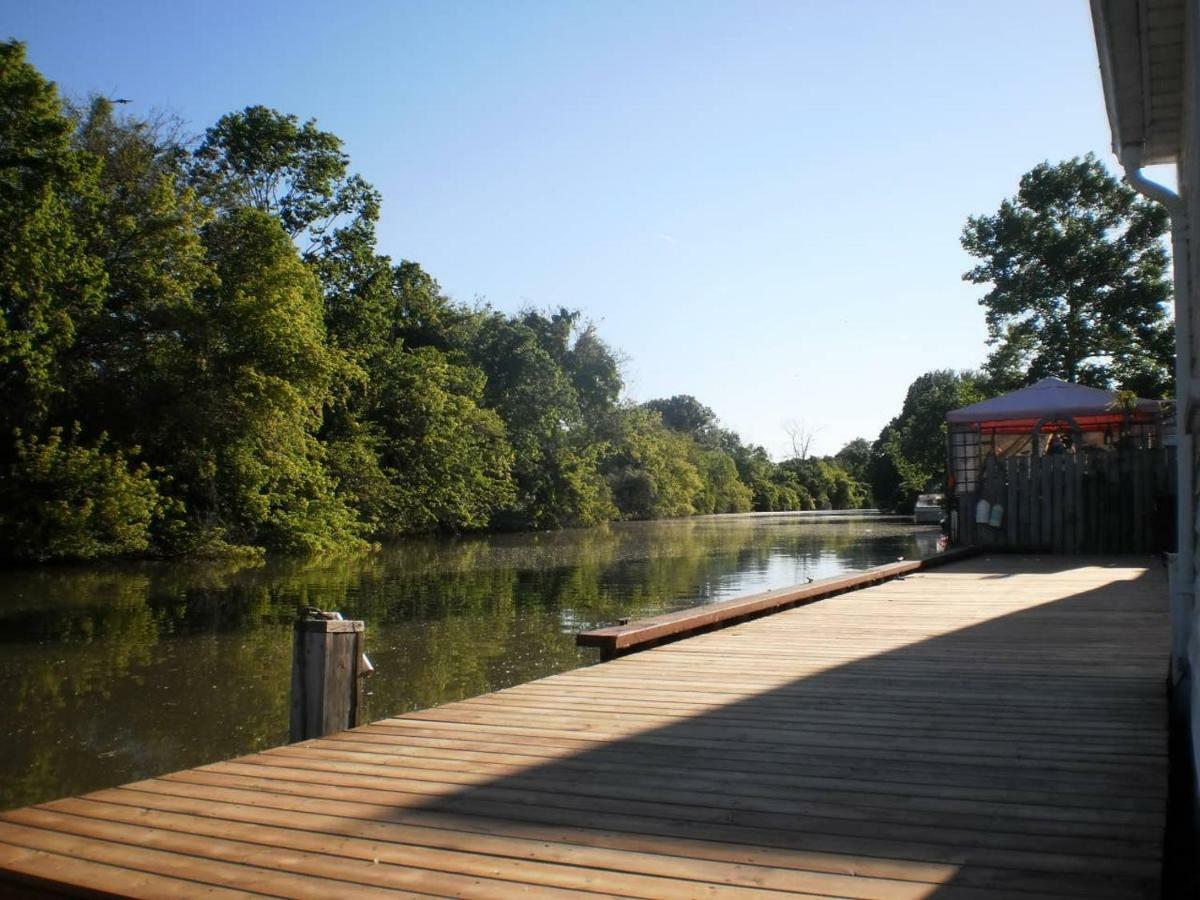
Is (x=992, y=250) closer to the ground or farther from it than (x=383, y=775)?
farther from it

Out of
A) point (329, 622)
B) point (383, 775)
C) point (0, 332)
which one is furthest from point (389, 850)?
point (0, 332)

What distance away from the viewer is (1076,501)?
13.1 meters

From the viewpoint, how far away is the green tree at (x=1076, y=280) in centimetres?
2733

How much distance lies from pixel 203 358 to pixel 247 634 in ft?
41.0

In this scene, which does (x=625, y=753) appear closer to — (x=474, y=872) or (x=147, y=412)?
(x=474, y=872)

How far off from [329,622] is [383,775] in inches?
47.4

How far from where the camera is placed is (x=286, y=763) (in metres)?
3.47

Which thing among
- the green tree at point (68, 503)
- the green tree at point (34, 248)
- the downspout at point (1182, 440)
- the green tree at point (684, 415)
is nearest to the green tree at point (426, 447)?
the green tree at point (68, 503)

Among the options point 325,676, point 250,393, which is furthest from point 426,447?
point 325,676

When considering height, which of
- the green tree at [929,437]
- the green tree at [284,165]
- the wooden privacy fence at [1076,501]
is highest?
the green tree at [284,165]

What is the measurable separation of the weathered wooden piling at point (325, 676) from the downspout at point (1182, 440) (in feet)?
10.7

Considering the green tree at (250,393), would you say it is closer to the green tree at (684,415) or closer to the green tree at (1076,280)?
the green tree at (1076,280)

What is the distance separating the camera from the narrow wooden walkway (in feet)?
7.66

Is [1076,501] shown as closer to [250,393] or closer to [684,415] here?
[250,393]
